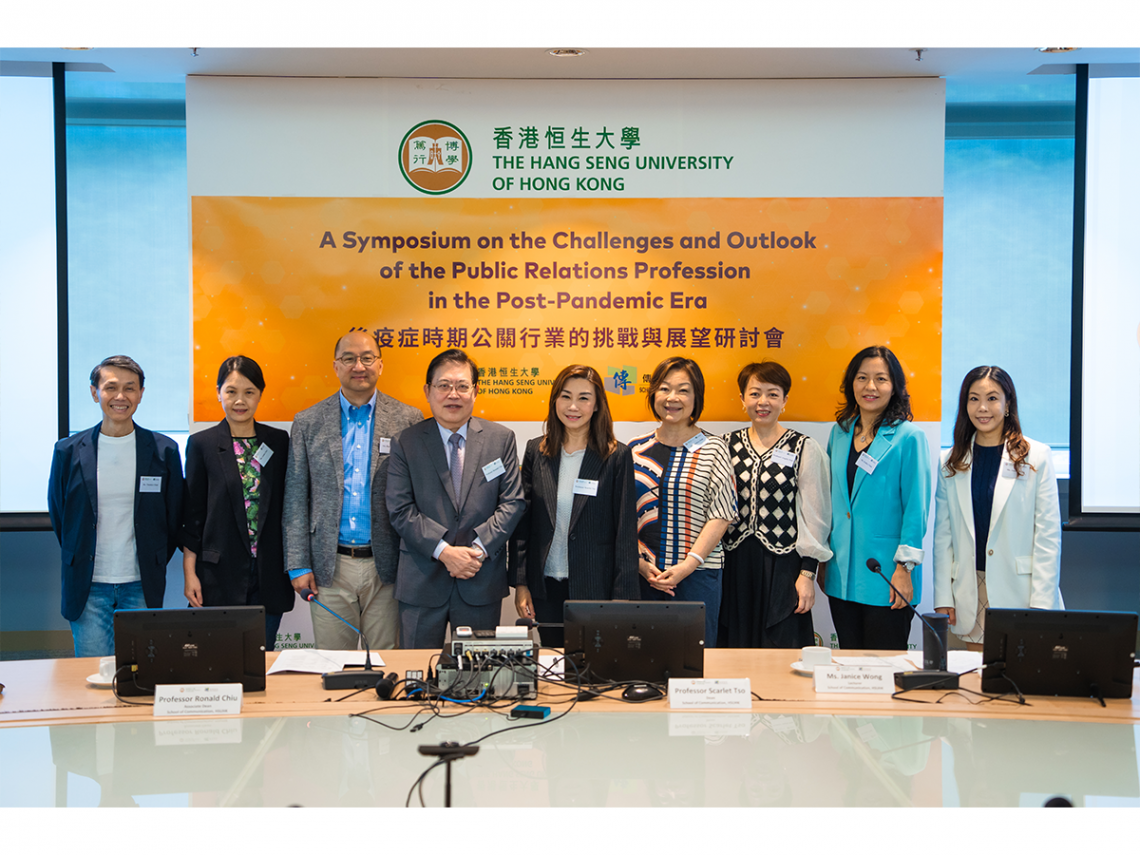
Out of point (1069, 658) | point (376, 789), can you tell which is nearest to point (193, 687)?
point (376, 789)

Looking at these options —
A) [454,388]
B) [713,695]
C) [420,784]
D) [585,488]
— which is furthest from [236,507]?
[713,695]

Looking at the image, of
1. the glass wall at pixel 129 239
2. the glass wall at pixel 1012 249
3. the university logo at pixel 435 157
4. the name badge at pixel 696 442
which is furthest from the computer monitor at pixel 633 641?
the glass wall at pixel 129 239

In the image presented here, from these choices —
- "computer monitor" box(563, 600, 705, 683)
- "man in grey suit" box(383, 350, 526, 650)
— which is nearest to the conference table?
"computer monitor" box(563, 600, 705, 683)

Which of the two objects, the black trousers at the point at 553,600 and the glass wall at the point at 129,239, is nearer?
the black trousers at the point at 553,600

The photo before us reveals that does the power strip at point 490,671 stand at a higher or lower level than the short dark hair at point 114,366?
lower

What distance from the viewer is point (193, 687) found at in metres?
2.41

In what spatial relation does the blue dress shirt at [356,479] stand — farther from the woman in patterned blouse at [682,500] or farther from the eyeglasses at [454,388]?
the woman in patterned blouse at [682,500]

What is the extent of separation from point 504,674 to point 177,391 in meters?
3.86

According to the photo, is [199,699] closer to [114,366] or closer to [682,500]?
[114,366]

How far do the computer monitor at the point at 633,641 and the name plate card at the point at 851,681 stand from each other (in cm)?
37

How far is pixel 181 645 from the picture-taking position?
98.7 inches

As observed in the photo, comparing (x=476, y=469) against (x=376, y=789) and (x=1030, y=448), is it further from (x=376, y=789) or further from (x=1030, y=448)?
(x=1030, y=448)

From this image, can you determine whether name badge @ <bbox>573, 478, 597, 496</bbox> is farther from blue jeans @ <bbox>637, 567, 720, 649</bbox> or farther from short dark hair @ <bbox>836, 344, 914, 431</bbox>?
short dark hair @ <bbox>836, 344, 914, 431</bbox>

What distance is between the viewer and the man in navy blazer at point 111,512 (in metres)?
3.69
